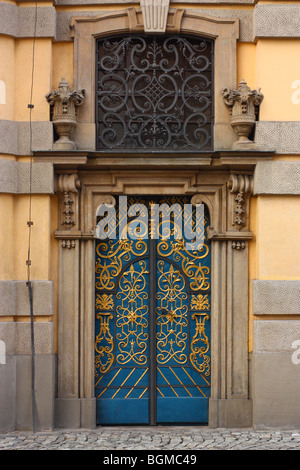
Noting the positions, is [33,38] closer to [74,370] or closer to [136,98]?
[136,98]

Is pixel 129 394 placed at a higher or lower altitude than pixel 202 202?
lower

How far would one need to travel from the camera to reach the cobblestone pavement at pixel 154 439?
9.81 meters

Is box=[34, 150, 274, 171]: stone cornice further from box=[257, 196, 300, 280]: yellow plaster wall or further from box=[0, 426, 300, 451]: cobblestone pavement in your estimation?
box=[0, 426, 300, 451]: cobblestone pavement

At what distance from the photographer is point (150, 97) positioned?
36.2 ft

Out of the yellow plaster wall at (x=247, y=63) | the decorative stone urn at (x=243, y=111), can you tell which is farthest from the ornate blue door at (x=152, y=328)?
the yellow plaster wall at (x=247, y=63)

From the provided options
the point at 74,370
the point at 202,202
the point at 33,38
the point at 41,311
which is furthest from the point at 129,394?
the point at 33,38

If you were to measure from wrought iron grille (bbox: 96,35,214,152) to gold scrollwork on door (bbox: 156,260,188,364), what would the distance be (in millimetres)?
1525

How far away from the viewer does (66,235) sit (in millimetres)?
10859

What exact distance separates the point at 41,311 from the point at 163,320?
147 cm

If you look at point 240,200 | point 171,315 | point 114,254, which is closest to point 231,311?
point 171,315

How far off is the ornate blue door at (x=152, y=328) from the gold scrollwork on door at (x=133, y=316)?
12 mm

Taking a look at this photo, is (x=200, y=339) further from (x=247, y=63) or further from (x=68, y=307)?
(x=247, y=63)

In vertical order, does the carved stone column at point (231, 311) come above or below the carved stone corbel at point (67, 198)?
below

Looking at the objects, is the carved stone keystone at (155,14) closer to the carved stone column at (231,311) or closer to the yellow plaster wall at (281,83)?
the yellow plaster wall at (281,83)
